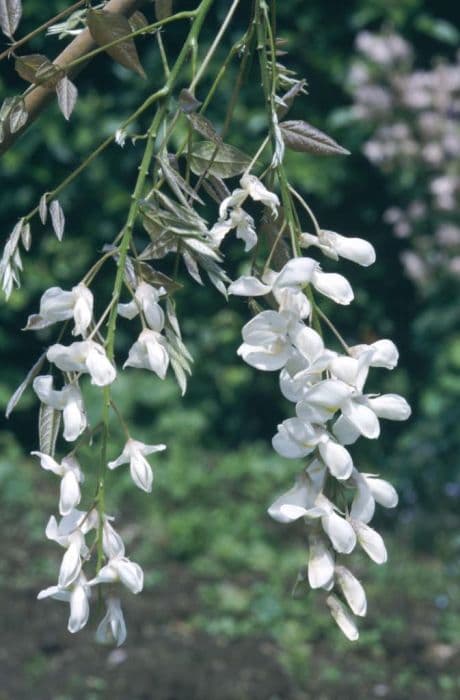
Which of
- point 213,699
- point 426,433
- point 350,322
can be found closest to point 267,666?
point 213,699

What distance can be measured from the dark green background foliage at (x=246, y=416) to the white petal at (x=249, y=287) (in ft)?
8.40

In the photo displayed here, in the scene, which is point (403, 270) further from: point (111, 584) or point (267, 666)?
point (111, 584)

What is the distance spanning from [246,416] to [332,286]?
4135 mm

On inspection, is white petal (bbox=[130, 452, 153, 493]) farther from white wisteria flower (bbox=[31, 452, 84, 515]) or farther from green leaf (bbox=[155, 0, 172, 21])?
green leaf (bbox=[155, 0, 172, 21])

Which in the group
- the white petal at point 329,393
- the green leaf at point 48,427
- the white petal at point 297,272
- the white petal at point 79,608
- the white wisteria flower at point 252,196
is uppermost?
the white wisteria flower at point 252,196

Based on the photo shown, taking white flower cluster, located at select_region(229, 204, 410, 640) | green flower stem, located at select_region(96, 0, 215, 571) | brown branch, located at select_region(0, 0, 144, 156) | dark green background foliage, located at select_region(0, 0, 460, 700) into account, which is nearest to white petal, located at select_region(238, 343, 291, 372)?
white flower cluster, located at select_region(229, 204, 410, 640)

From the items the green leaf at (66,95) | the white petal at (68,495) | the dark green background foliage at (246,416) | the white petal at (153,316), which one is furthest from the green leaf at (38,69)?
the dark green background foliage at (246,416)

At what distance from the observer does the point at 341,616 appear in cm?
85

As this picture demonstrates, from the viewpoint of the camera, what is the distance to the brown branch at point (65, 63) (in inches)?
37.9

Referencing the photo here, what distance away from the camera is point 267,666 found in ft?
10.5

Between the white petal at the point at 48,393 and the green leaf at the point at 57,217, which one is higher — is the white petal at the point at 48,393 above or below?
below

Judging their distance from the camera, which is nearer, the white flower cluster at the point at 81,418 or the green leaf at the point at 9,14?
the white flower cluster at the point at 81,418

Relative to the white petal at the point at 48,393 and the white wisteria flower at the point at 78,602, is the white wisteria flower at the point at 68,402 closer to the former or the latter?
the white petal at the point at 48,393

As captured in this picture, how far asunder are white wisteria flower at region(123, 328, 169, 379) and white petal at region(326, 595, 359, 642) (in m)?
0.22
